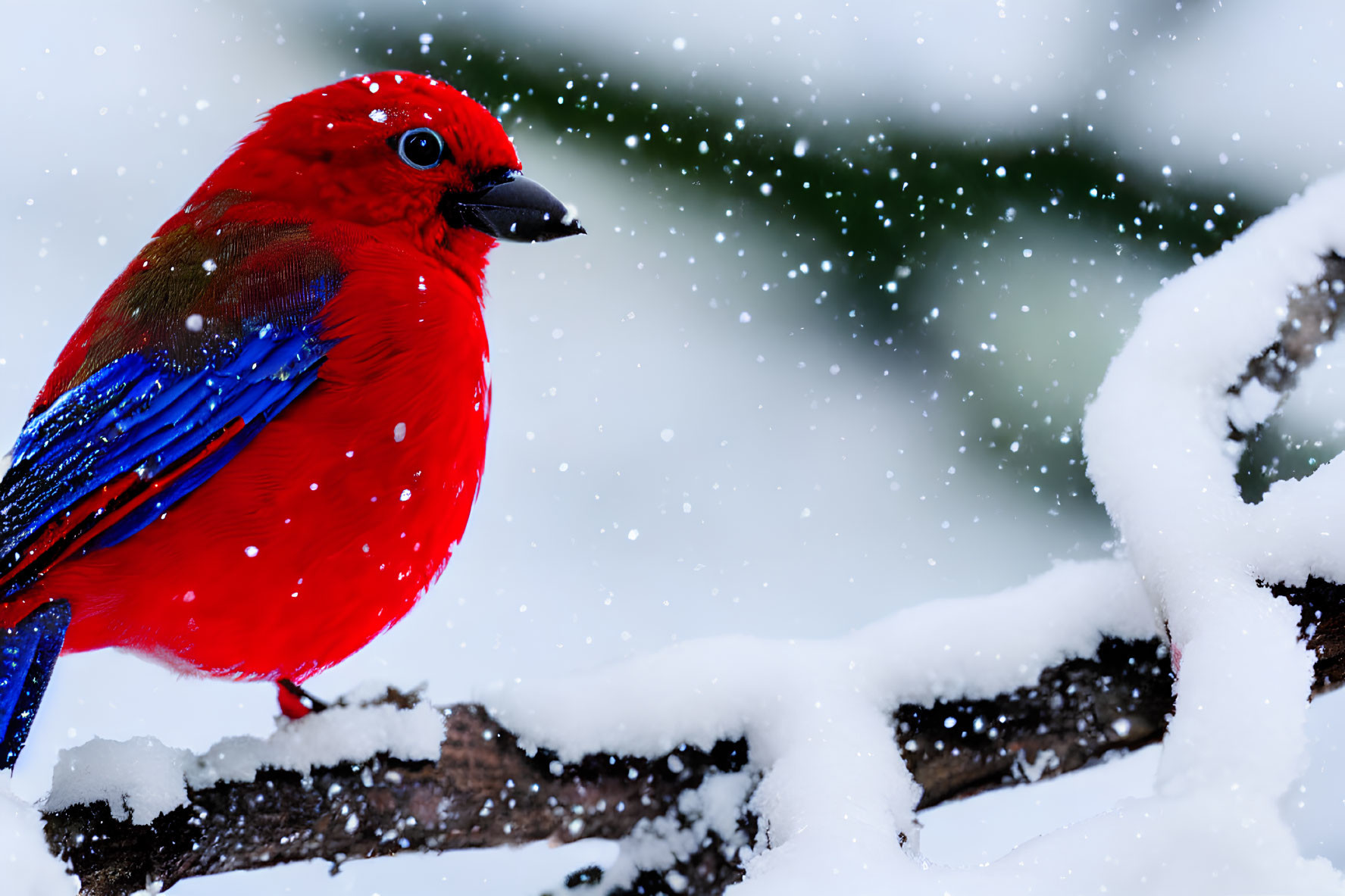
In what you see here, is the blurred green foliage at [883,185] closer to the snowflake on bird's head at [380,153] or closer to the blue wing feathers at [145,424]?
the snowflake on bird's head at [380,153]

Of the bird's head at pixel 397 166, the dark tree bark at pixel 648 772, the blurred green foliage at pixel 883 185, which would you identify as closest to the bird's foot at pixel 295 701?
the dark tree bark at pixel 648 772

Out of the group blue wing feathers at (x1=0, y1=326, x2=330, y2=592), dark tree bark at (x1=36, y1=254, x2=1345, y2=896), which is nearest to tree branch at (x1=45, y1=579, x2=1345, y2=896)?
dark tree bark at (x1=36, y1=254, x2=1345, y2=896)

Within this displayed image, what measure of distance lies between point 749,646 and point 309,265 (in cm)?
70

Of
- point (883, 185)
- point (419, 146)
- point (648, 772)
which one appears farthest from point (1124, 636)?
point (419, 146)

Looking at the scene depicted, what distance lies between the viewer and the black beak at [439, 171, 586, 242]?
1.38 m

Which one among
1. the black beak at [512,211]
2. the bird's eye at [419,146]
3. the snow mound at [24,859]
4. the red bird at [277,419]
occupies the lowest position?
the snow mound at [24,859]

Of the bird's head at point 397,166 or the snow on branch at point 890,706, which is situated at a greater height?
the bird's head at point 397,166

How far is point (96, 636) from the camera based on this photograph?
1.17m

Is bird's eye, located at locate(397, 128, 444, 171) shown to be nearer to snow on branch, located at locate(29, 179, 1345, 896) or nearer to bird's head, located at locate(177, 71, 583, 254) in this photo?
bird's head, located at locate(177, 71, 583, 254)

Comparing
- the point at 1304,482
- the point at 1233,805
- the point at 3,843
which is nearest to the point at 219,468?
the point at 3,843

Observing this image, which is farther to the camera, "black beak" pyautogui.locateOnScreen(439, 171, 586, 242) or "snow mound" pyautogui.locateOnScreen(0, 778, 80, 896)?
"black beak" pyautogui.locateOnScreen(439, 171, 586, 242)

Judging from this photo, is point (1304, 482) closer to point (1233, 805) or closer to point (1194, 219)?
point (1233, 805)

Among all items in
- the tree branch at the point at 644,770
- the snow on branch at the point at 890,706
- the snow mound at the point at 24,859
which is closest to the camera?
the snow mound at the point at 24,859

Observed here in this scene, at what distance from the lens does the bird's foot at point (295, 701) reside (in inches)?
51.4
